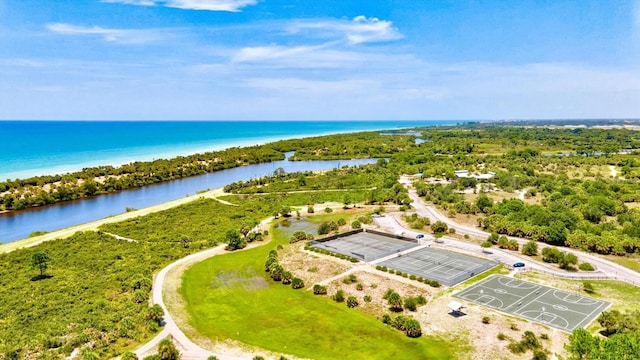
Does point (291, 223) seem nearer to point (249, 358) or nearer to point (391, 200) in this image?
point (391, 200)

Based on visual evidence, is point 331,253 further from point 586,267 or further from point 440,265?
point 586,267

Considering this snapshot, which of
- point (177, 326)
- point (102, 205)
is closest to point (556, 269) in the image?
point (177, 326)

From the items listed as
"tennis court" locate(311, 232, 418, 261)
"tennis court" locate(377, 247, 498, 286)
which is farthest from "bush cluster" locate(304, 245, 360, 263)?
"tennis court" locate(377, 247, 498, 286)

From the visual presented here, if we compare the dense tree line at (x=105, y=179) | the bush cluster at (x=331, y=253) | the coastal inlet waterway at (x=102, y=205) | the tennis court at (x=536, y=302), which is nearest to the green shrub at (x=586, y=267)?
the tennis court at (x=536, y=302)

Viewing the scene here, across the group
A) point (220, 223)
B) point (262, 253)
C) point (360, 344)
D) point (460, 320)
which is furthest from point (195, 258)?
point (460, 320)

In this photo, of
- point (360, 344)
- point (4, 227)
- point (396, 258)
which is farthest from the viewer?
point (4, 227)

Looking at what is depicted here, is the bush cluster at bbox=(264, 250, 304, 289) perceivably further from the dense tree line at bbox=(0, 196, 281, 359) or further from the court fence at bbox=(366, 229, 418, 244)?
the court fence at bbox=(366, 229, 418, 244)
